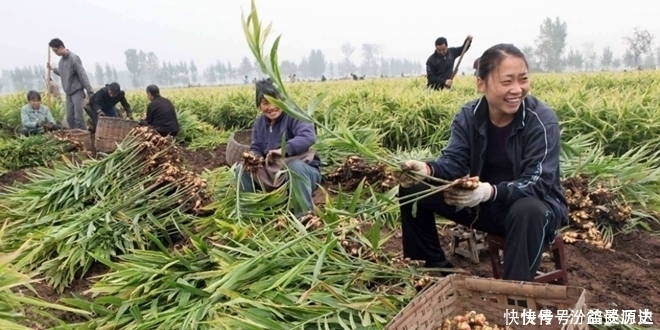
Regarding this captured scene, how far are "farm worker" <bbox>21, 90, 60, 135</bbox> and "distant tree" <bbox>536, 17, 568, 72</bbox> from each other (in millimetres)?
62396

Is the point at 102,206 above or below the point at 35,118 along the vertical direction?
below

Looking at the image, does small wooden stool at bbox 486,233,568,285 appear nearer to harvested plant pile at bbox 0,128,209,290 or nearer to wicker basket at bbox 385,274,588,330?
wicker basket at bbox 385,274,588,330

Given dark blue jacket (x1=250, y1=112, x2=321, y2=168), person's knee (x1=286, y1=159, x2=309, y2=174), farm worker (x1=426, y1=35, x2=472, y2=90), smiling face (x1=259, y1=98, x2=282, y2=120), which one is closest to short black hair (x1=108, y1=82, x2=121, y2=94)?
farm worker (x1=426, y1=35, x2=472, y2=90)

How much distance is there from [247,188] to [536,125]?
174cm

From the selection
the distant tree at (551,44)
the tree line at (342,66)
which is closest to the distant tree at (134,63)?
the tree line at (342,66)

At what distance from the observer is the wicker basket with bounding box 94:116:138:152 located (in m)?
5.53

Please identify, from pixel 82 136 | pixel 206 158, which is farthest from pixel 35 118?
pixel 206 158

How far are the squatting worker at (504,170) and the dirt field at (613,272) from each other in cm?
45

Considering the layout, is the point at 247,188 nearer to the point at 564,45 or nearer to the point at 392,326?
the point at 392,326

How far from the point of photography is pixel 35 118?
686 cm

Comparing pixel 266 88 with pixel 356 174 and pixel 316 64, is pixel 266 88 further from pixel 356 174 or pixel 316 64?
pixel 316 64

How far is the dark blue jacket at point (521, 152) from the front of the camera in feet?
6.07

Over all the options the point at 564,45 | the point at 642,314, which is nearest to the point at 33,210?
the point at 642,314

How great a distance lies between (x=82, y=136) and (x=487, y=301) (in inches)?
220
